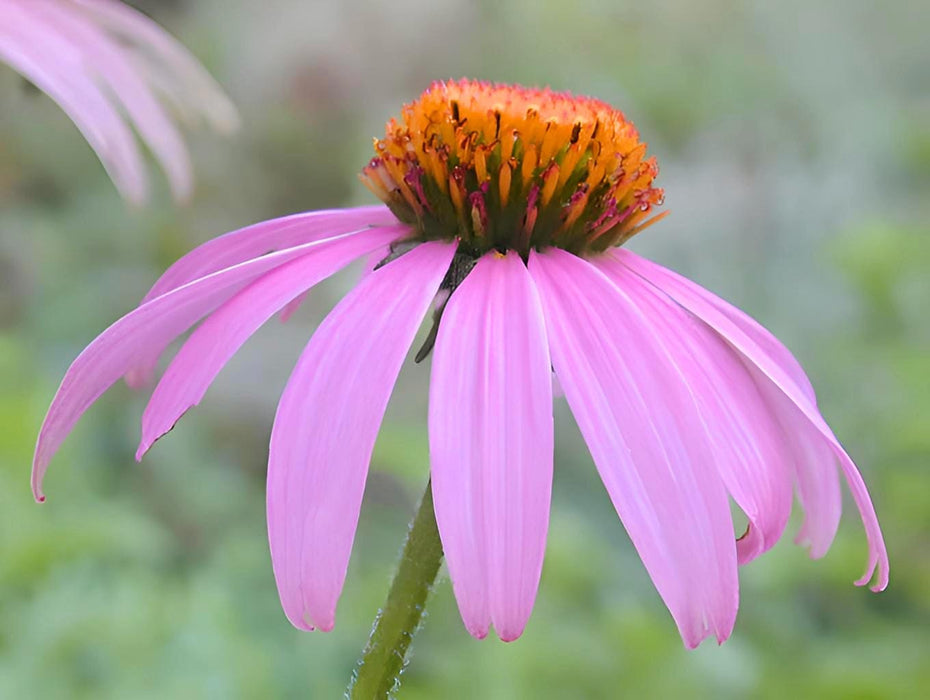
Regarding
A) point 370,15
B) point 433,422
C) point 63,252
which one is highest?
point 370,15

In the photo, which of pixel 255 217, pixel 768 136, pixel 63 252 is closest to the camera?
pixel 63 252

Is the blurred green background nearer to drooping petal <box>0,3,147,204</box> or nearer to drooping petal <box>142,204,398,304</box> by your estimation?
drooping petal <box>0,3,147,204</box>

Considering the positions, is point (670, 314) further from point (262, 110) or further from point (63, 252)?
point (262, 110)

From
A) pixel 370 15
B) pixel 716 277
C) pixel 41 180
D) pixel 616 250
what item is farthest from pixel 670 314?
pixel 370 15

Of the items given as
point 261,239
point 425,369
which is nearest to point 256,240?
point 261,239

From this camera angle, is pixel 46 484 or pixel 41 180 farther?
pixel 41 180

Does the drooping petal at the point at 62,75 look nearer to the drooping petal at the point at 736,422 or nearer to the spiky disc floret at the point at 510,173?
the spiky disc floret at the point at 510,173
